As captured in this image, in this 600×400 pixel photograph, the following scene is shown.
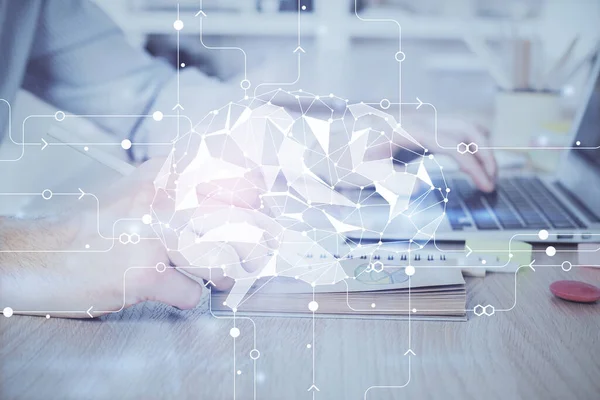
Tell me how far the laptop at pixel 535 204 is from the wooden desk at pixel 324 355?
7 cm

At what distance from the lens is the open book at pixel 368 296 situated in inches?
44.8

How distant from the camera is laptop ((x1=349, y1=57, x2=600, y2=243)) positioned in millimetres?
1177

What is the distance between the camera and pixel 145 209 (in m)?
1.17

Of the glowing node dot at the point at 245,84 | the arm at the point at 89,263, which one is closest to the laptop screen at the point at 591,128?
the glowing node dot at the point at 245,84

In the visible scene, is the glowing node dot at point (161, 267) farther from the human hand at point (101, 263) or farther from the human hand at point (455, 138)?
the human hand at point (455, 138)

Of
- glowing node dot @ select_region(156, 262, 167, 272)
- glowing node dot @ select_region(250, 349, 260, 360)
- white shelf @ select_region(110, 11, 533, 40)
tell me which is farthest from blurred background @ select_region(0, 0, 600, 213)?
glowing node dot @ select_region(250, 349, 260, 360)

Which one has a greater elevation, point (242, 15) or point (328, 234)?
point (242, 15)

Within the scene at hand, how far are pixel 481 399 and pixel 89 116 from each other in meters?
0.74

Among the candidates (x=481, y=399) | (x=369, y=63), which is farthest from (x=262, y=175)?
(x=481, y=399)

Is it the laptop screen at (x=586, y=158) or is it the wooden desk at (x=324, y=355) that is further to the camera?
the laptop screen at (x=586, y=158)

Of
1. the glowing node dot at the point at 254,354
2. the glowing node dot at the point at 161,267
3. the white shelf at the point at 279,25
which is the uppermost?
the white shelf at the point at 279,25

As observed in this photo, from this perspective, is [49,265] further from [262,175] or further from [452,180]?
[452,180]

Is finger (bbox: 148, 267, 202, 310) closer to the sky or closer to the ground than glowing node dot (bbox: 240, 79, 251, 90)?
closer to the ground

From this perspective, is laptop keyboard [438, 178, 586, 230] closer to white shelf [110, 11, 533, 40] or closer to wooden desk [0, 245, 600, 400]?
wooden desk [0, 245, 600, 400]
